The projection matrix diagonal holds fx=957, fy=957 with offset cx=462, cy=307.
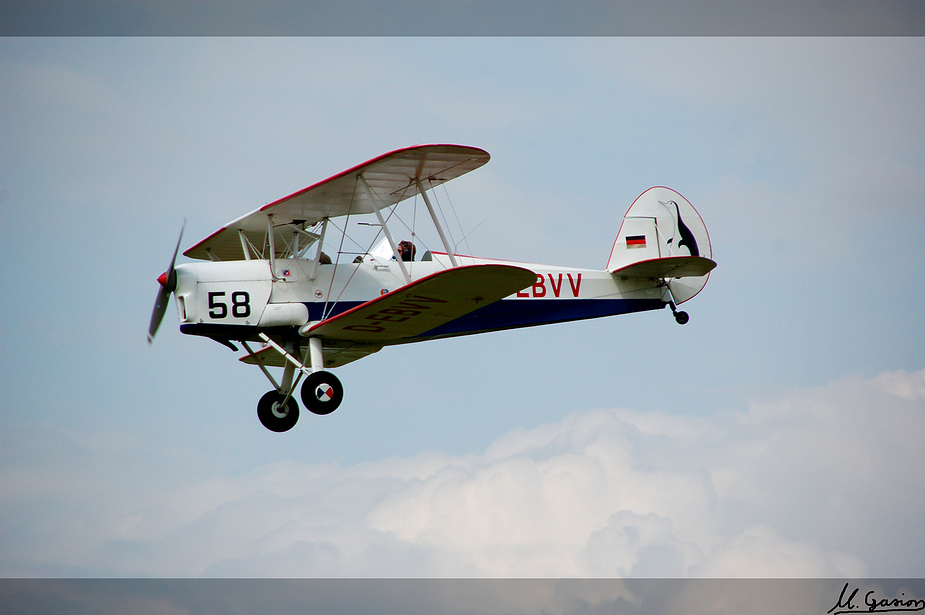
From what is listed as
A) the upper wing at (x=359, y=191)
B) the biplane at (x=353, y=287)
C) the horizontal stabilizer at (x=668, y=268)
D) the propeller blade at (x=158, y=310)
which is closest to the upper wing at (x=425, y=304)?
the biplane at (x=353, y=287)

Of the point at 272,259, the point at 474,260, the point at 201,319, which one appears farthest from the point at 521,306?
the point at 201,319

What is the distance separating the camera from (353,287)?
46.1 feet

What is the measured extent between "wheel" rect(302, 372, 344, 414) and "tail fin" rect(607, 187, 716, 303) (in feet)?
17.8

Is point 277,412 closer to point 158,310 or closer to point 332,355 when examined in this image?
point 332,355

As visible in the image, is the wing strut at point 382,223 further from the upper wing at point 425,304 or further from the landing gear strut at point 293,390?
the landing gear strut at point 293,390

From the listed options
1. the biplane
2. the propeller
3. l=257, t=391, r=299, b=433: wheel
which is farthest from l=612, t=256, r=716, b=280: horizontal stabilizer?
the propeller

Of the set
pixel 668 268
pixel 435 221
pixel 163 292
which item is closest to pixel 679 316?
pixel 668 268

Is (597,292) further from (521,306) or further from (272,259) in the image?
(272,259)

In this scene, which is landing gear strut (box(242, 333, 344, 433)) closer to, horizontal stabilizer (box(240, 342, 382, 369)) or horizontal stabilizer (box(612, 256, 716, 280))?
horizontal stabilizer (box(240, 342, 382, 369))

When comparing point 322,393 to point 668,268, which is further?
point 668,268

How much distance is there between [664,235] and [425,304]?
5.90 metres

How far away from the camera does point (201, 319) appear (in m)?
13.3

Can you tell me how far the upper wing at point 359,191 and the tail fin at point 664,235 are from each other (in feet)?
13.7

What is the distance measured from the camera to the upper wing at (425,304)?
1162 centimetres
